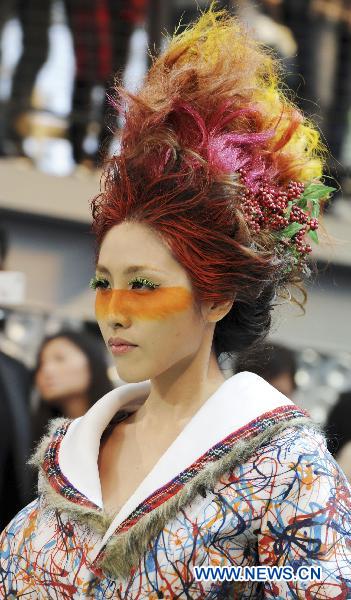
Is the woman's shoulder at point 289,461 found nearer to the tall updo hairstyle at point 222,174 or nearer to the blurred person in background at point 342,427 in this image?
the tall updo hairstyle at point 222,174

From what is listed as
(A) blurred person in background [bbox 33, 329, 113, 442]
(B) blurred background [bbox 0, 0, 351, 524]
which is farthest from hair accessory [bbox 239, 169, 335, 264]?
(B) blurred background [bbox 0, 0, 351, 524]

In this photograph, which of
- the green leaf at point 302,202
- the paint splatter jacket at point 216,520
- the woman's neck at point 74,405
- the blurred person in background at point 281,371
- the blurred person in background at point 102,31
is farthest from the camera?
the blurred person in background at point 102,31

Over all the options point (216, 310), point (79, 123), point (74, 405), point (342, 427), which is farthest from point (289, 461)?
point (79, 123)

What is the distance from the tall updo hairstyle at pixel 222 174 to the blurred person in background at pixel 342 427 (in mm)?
1244

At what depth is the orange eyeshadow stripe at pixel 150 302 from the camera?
1564mm

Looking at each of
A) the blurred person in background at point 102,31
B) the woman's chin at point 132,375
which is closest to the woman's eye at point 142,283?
the woman's chin at point 132,375

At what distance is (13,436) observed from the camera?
3.56m

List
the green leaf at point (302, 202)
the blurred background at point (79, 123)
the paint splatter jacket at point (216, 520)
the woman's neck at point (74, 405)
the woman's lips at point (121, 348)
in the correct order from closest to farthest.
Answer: the paint splatter jacket at point (216, 520) < the woman's lips at point (121, 348) < the green leaf at point (302, 202) < the woman's neck at point (74, 405) < the blurred background at point (79, 123)

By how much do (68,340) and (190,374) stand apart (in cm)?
216

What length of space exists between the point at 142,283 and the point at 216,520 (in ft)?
1.17

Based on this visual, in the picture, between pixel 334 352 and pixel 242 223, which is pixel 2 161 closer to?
pixel 334 352

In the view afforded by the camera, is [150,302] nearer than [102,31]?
Yes

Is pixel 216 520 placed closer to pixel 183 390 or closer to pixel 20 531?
pixel 183 390

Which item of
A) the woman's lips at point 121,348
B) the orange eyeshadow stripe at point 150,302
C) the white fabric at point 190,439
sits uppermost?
the orange eyeshadow stripe at point 150,302
